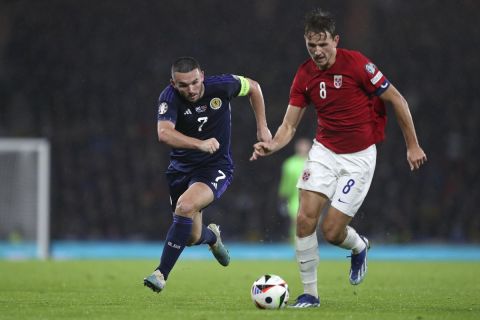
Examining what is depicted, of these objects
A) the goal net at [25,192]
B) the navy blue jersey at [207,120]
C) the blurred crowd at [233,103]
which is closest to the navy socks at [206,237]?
the navy blue jersey at [207,120]

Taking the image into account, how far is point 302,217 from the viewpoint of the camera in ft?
22.7

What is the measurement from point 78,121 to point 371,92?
46.2 feet

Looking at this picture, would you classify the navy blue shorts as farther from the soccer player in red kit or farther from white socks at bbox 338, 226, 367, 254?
white socks at bbox 338, 226, 367, 254

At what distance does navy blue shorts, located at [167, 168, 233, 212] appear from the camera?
7731mm

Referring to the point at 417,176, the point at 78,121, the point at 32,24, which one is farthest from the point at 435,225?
the point at 32,24

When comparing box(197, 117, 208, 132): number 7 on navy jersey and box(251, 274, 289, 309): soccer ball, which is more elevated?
box(197, 117, 208, 132): number 7 on navy jersey

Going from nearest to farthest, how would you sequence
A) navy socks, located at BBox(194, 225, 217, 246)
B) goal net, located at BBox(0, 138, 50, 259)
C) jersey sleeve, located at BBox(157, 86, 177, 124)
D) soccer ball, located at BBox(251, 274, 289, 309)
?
soccer ball, located at BBox(251, 274, 289, 309), jersey sleeve, located at BBox(157, 86, 177, 124), navy socks, located at BBox(194, 225, 217, 246), goal net, located at BBox(0, 138, 50, 259)

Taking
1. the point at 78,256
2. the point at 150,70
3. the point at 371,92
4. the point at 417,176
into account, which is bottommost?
the point at 78,256

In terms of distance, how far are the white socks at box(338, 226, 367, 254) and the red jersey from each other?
743 millimetres

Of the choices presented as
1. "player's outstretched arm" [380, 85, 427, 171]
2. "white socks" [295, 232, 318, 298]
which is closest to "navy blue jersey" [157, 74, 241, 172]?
"white socks" [295, 232, 318, 298]

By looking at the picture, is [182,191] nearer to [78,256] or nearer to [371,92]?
[371,92]

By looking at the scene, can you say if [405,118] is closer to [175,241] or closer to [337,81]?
[337,81]

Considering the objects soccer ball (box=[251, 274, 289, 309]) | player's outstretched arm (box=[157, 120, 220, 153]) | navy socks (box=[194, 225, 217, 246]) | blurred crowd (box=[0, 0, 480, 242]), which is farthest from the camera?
blurred crowd (box=[0, 0, 480, 242])

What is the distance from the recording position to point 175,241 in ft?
23.7
